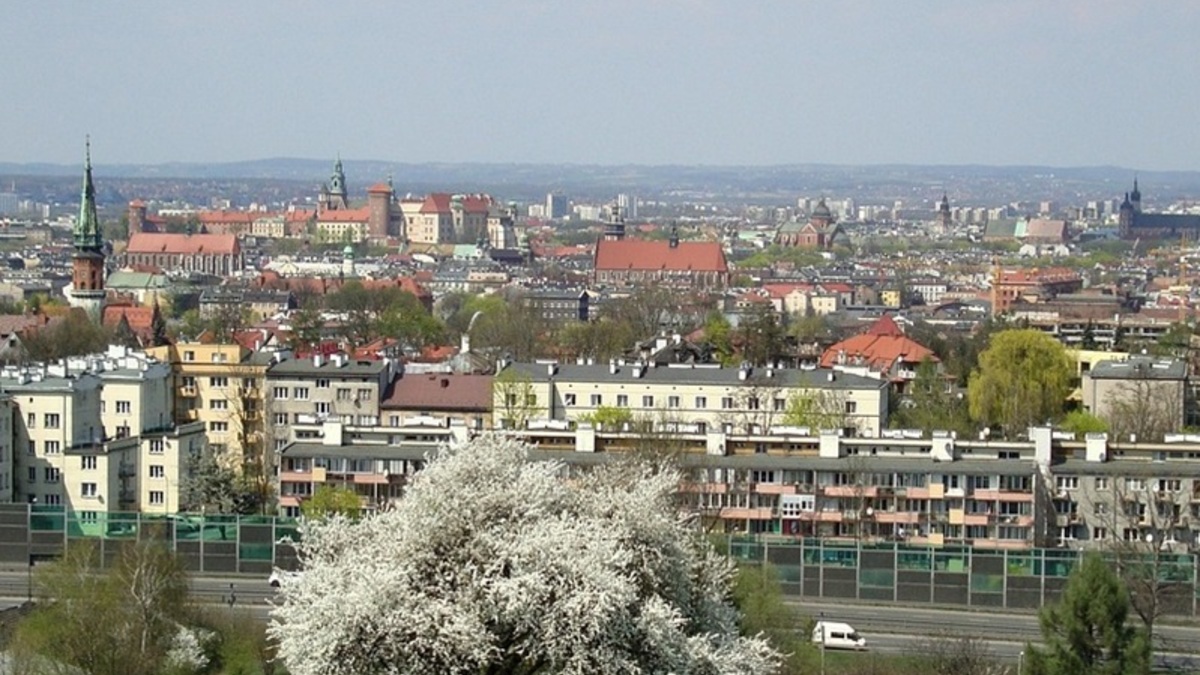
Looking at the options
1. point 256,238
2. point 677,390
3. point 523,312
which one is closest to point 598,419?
point 677,390

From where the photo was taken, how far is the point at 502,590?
16578mm

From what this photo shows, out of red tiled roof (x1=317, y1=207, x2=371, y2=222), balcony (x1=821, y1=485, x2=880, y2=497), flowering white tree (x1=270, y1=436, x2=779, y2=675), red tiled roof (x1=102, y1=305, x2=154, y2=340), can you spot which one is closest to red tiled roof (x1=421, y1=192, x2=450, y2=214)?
red tiled roof (x1=317, y1=207, x2=371, y2=222)

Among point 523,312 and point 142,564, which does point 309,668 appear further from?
point 523,312

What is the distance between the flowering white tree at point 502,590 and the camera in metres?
16.6

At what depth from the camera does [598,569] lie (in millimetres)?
16578

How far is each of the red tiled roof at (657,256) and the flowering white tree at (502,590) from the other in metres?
111

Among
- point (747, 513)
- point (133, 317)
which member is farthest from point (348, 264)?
point (747, 513)

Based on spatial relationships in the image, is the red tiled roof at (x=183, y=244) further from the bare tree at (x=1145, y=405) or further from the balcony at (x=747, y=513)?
the balcony at (x=747, y=513)

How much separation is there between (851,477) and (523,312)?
44.9 meters

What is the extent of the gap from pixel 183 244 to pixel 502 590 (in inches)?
5037

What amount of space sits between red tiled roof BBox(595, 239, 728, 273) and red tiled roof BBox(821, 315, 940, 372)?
65.1m

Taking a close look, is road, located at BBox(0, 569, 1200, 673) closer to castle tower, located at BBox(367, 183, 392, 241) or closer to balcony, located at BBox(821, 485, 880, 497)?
balcony, located at BBox(821, 485, 880, 497)

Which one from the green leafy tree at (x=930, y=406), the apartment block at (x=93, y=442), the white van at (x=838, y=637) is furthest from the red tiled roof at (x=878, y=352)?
the white van at (x=838, y=637)

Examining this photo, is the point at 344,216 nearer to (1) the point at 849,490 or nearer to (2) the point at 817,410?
(2) the point at 817,410
